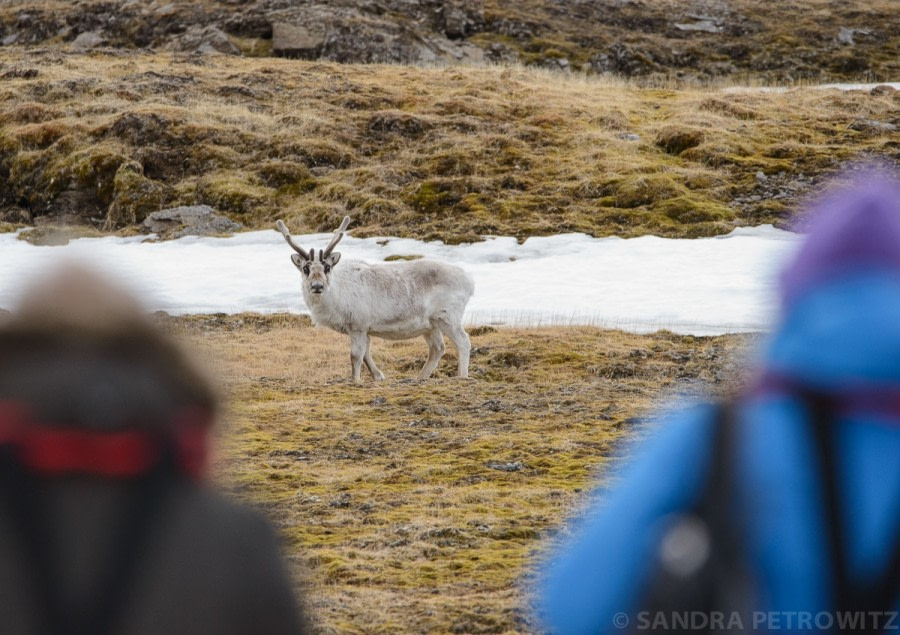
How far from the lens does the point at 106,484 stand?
82.4 inches

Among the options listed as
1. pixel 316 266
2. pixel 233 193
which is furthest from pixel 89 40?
pixel 316 266

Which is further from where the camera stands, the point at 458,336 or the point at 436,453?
the point at 458,336

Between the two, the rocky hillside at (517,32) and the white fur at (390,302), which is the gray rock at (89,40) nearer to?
the rocky hillside at (517,32)

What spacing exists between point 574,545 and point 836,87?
158 ft

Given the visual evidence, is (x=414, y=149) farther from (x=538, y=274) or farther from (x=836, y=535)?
(x=836, y=535)

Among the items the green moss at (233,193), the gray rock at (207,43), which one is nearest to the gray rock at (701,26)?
the gray rock at (207,43)

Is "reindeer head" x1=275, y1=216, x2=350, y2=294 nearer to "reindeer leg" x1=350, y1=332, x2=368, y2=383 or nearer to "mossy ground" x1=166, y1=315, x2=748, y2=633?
"reindeer leg" x1=350, y1=332, x2=368, y2=383

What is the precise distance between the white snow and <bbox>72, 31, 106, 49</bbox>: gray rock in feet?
108

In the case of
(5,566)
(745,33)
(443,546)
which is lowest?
(443,546)

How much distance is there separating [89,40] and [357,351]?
164 feet

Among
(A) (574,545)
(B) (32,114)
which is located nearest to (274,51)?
(B) (32,114)

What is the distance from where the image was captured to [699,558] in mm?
2156

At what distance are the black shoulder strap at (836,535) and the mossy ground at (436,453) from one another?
48.0 inches

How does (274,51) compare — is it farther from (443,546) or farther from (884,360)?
(884,360)
